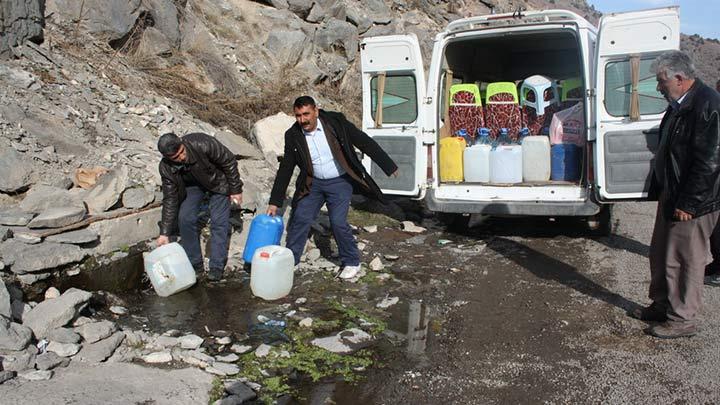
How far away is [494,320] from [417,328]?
57cm

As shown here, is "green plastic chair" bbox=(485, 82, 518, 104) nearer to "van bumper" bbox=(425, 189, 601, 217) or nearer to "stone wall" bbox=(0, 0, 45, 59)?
"van bumper" bbox=(425, 189, 601, 217)

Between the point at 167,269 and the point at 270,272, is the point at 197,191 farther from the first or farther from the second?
the point at 270,272

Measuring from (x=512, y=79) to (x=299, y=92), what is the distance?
3728 millimetres

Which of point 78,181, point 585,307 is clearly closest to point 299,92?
point 78,181

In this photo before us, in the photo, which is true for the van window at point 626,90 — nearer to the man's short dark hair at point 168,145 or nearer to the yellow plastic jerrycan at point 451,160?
the yellow plastic jerrycan at point 451,160

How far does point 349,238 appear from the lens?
536cm

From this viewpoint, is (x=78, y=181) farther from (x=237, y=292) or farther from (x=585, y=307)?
(x=585, y=307)

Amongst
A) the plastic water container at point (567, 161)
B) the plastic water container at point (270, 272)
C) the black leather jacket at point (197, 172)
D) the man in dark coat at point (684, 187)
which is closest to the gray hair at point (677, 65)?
the man in dark coat at point (684, 187)

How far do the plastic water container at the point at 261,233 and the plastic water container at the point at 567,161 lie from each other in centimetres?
306

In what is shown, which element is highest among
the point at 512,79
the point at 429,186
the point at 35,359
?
the point at 512,79

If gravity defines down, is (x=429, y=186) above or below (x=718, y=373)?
above

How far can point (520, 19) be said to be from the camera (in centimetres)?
616

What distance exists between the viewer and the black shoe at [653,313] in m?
4.27

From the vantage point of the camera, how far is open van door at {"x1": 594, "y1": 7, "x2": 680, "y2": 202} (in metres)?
5.40
